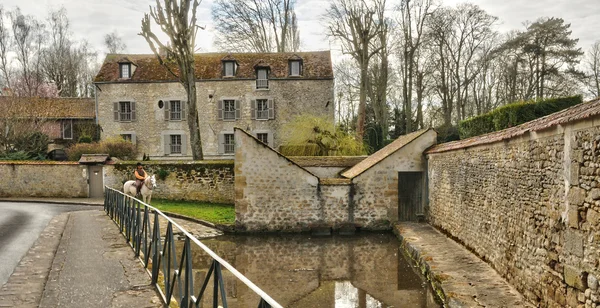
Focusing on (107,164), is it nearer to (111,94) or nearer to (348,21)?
(111,94)

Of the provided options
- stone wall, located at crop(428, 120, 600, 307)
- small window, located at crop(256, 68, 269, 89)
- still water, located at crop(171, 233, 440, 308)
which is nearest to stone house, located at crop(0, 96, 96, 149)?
small window, located at crop(256, 68, 269, 89)

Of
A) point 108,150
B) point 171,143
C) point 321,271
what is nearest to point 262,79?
point 171,143

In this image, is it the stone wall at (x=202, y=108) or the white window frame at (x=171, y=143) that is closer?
the stone wall at (x=202, y=108)

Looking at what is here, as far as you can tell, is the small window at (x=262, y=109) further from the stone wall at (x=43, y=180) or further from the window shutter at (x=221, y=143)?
the stone wall at (x=43, y=180)

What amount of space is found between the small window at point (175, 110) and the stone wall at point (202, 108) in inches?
12.6

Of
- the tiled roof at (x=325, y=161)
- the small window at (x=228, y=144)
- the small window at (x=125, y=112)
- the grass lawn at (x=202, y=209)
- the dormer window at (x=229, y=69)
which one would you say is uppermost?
the dormer window at (x=229, y=69)

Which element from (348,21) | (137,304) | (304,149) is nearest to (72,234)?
(137,304)

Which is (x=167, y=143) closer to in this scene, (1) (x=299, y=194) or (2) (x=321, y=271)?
(1) (x=299, y=194)

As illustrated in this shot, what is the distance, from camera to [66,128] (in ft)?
105

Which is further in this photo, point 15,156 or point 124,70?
point 124,70

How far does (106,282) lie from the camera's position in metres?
5.61

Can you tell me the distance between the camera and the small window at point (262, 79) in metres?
29.1

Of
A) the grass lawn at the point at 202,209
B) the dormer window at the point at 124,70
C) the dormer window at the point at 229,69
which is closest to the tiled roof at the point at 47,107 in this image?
the dormer window at the point at 124,70

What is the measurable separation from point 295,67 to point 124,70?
1081 centimetres
